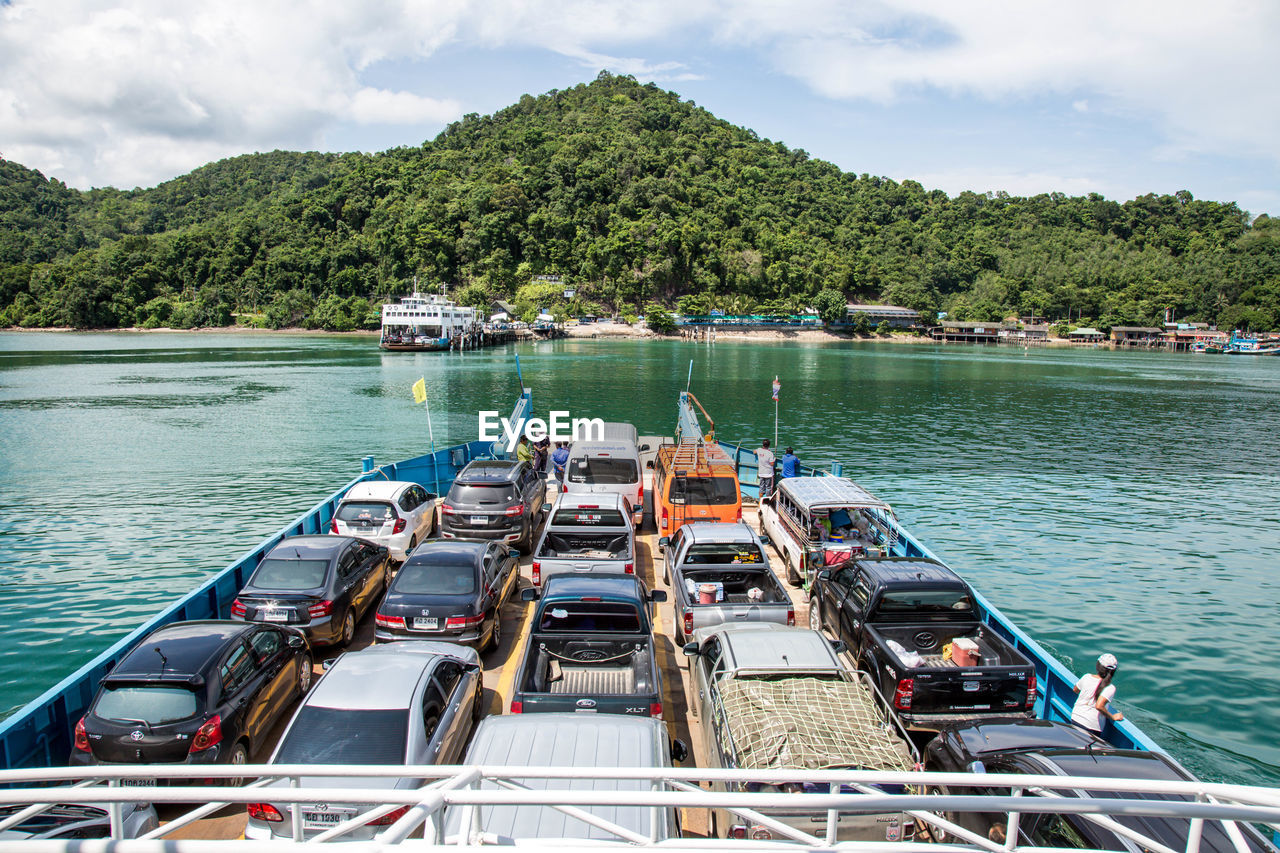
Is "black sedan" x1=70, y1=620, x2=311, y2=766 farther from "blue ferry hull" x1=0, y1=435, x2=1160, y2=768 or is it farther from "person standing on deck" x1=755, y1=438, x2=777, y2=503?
"person standing on deck" x1=755, y1=438, x2=777, y2=503

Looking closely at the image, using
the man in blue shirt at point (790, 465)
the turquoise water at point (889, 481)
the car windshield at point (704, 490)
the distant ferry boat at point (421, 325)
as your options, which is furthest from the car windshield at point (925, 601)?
the distant ferry boat at point (421, 325)

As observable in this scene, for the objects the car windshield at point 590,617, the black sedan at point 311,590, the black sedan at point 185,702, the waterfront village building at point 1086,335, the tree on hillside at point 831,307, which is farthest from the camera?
the waterfront village building at point 1086,335

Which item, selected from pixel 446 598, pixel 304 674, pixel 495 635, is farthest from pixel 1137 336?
pixel 304 674

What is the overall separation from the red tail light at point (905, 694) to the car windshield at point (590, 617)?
9.22ft

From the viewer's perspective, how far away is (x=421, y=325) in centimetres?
10219

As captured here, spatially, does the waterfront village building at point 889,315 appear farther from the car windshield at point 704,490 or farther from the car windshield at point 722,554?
the car windshield at point 722,554

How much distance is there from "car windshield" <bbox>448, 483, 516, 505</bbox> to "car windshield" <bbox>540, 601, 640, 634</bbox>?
5.26m

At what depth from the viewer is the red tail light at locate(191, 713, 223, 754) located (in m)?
5.93

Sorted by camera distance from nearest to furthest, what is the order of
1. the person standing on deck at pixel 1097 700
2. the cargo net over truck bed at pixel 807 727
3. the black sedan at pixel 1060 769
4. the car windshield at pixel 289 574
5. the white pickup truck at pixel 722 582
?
the black sedan at pixel 1060 769, the cargo net over truck bed at pixel 807 727, the person standing on deck at pixel 1097 700, the white pickup truck at pixel 722 582, the car windshield at pixel 289 574

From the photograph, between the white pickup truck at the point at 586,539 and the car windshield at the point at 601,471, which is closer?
the white pickup truck at the point at 586,539

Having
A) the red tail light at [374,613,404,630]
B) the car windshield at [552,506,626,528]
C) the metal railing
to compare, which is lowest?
the red tail light at [374,613,404,630]

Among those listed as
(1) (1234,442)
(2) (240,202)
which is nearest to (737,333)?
(1) (1234,442)

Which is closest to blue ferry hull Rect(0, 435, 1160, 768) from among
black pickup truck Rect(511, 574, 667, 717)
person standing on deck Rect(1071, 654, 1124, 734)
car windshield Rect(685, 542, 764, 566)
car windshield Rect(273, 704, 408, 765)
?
person standing on deck Rect(1071, 654, 1124, 734)

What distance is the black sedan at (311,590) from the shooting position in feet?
28.7
